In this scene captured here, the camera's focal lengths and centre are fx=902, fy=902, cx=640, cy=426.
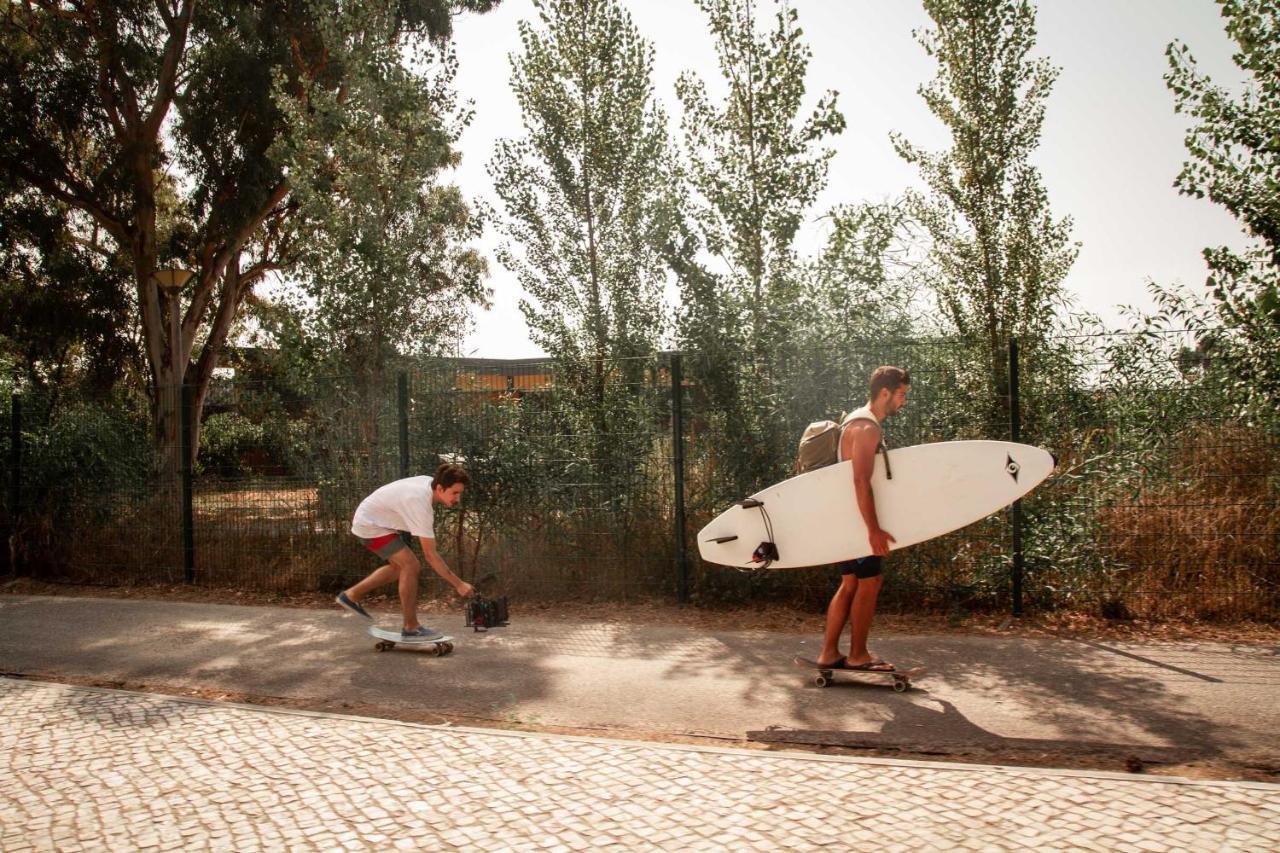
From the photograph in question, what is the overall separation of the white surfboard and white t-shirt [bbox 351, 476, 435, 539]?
94.9 inches

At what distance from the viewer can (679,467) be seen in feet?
26.5

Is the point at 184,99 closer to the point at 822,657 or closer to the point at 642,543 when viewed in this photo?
the point at 642,543

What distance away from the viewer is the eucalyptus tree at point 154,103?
16.7 metres

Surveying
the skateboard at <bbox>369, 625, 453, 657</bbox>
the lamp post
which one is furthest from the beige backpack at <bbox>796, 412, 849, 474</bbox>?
the lamp post

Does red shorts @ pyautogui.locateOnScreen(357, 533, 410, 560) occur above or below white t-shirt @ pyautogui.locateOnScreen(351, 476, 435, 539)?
below

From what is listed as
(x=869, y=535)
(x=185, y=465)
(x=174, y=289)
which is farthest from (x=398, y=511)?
(x=174, y=289)

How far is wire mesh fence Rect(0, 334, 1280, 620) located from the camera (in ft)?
23.4

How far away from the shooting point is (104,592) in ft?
33.3

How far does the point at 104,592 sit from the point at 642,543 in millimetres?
6363

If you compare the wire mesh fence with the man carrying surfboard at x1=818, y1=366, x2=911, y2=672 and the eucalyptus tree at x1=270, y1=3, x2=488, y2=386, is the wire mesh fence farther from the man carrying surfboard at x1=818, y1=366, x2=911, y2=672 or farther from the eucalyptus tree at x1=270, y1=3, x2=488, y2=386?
the man carrying surfboard at x1=818, y1=366, x2=911, y2=672

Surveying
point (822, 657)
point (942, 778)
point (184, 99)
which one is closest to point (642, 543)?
point (822, 657)

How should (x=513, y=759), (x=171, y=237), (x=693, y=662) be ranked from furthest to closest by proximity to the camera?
(x=171, y=237) → (x=693, y=662) → (x=513, y=759)

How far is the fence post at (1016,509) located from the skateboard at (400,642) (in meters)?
4.53

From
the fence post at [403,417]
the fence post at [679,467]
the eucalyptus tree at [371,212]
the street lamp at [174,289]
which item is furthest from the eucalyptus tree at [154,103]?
the fence post at [679,467]
